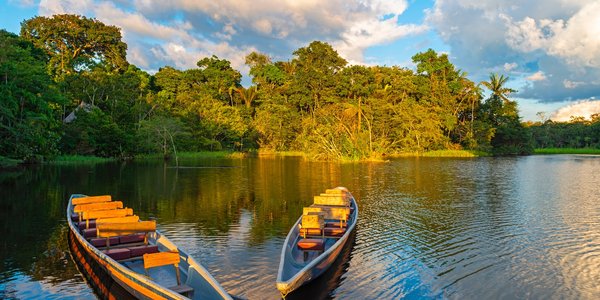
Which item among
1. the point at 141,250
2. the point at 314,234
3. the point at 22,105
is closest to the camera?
the point at 141,250

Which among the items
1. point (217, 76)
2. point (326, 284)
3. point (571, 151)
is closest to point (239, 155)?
point (217, 76)

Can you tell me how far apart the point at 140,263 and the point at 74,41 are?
86.4 m

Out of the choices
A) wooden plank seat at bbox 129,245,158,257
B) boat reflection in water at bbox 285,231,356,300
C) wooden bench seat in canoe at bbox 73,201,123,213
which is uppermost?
wooden bench seat in canoe at bbox 73,201,123,213

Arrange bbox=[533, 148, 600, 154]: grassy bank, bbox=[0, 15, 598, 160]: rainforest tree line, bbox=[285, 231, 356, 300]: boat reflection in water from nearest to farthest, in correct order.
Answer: bbox=[285, 231, 356, 300]: boat reflection in water, bbox=[0, 15, 598, 160]: rainforest tree line, bbox=[533, 148, 600, 154]: grassy bank

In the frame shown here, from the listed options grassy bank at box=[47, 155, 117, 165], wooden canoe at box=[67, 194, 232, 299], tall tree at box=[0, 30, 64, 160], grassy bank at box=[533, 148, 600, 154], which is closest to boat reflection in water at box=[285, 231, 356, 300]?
wooden canoe at box=[67, 194, 232, 299]

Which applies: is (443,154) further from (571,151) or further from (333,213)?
(333,213)

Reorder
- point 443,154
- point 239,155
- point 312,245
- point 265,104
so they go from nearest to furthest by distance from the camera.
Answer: point 312,245 → point 239,155 → point 443,154 → point 265,104

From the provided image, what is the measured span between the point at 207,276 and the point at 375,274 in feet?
18.6

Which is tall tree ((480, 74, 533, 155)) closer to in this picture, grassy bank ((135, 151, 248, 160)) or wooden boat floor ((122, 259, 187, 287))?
grassy bank ((135, 151, 248, 160))

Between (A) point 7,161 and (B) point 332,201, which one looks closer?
(B) point 332,201

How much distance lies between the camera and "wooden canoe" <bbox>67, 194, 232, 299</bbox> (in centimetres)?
973

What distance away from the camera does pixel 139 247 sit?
12.8m

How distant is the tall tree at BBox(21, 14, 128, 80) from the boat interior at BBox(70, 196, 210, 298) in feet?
210

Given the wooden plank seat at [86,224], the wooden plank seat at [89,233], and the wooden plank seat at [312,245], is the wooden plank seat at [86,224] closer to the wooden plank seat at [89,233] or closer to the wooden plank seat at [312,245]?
the wooden plank seat at [89,233]
